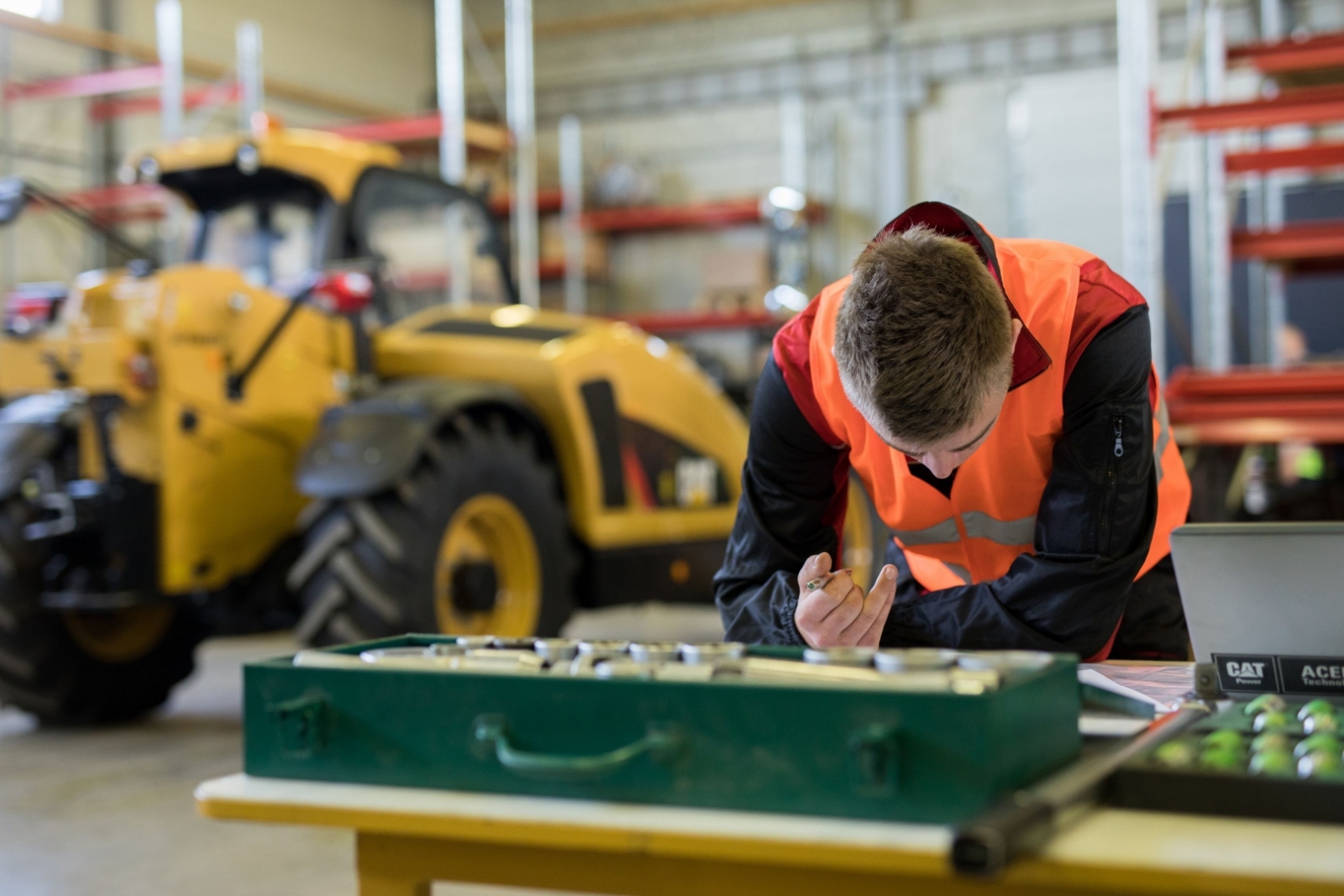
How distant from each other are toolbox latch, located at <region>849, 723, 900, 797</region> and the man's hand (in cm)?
70

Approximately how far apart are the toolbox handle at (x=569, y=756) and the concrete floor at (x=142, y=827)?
2.39 meters

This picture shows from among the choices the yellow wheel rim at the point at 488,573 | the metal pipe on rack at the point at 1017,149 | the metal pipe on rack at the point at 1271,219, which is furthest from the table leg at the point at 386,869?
the metal pipe on rack at the point at 1017,149

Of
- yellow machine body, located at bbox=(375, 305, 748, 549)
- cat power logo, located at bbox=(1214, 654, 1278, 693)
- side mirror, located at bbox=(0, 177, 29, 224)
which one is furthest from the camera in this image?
yellow machine body, located at bbox=(375, 305, 748, 549)

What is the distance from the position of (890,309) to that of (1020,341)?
0.31 m

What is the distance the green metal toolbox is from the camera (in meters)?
1.08

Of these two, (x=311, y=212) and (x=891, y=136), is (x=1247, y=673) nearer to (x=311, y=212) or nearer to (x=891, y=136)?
(x=311, y=212)

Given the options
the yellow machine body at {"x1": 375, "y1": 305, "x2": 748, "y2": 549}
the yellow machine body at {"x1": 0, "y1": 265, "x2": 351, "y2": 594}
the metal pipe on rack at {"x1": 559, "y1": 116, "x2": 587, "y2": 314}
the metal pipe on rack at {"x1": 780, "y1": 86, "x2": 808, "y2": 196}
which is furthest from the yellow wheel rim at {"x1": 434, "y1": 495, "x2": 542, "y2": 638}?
the metal pipe on rack at {"x1": 780, "y1": 86, "x2": 808, "y2": 196}

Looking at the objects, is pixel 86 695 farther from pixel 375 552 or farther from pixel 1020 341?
pixel 1020 341

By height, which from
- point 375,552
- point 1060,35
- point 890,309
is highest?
point 1060,35

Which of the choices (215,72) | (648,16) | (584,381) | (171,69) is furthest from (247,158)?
(648,16)

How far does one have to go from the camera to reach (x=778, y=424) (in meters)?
2.17

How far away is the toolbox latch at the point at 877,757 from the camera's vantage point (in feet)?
3.55

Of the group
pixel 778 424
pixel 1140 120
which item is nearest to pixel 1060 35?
pixel 1140 120

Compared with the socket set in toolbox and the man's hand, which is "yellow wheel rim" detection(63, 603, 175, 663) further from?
the socket set in toolbox
